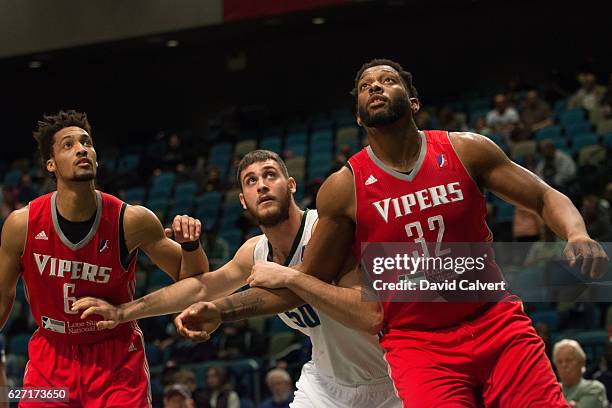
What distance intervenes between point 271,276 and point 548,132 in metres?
9.11

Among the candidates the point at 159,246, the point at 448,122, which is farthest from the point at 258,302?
the point at 448,122

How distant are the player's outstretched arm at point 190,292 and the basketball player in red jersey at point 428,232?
99 centimetres

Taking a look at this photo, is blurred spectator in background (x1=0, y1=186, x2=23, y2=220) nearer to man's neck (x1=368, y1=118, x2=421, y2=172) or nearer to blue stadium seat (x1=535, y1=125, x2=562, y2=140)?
blue stadium seat (x1=535, y1=125, x2=562, y2=140)

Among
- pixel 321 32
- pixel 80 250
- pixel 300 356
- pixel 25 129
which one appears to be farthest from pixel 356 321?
pixel 25 129

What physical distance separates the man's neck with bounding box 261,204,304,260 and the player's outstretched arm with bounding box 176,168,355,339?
2.39ft

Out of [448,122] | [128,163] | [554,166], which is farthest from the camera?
[128,163]

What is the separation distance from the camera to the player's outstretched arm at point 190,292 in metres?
5.21

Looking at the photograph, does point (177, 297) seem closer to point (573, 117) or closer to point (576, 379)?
point (576, 379)

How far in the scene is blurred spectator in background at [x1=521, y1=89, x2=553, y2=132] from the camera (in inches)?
522

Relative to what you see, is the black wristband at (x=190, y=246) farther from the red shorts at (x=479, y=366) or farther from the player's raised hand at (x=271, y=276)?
the red shorts at (x=479, y=366)

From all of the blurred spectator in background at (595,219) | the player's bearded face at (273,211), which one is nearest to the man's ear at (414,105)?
the player's bearded face at (273,211)

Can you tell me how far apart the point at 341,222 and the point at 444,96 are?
1332 cm

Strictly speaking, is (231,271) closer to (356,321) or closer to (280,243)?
(280,243)

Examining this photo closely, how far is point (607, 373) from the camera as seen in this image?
7.61 m
